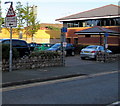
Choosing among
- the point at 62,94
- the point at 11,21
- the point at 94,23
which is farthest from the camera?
the point at 94,23

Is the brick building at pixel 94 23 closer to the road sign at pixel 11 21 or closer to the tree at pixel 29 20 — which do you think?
the tree at pixel 29 20

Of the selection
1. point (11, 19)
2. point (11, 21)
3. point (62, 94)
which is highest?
point (11, 19)

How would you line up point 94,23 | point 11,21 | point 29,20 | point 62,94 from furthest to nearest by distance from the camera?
1. point 29,20
2. point 94,23
3. point 11,21
4. point 62,94

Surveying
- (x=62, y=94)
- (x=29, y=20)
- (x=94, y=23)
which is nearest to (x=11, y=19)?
(x=62, y=94)

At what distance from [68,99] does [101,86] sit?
2.62 m

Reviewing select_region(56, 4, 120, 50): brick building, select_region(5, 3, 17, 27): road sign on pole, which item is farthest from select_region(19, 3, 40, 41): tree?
select_region(5, 3, 17, 27): road sign on pole

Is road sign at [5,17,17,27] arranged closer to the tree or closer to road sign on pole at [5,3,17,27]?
road sign on pole at [5,3,17,27]

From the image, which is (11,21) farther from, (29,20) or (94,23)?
(29,20)

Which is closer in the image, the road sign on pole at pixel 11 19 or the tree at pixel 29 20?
the road sign on pole at pixel 11 19

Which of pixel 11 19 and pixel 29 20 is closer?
pixel 11 19

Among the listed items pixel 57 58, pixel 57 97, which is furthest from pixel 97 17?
pixel 57 97

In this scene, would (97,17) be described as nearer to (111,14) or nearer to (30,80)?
(111,14)

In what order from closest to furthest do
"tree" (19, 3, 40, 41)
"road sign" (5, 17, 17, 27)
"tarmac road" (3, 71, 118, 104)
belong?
"tarmac road" (3, 71, 118, 104)
"road sign" (5, 17, 17, 27)
"tree" (19, 3, 40, 41)

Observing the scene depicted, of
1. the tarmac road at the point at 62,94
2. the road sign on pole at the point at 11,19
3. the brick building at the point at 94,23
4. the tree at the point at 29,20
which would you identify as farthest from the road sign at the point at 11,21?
the tree at the point at 29,20
